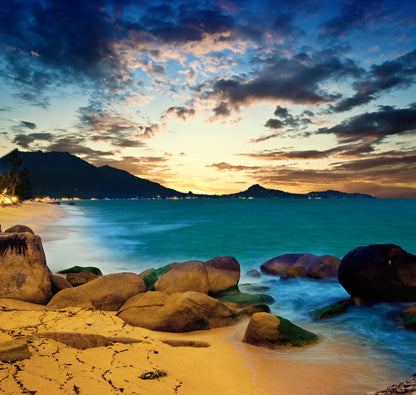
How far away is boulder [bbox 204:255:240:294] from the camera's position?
9617 millimetres

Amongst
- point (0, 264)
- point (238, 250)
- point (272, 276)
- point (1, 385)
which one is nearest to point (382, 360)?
point (1, 385)

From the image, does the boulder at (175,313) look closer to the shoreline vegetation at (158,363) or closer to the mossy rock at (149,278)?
the shoreline vegetation at (158,363)

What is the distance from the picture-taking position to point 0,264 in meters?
6.96

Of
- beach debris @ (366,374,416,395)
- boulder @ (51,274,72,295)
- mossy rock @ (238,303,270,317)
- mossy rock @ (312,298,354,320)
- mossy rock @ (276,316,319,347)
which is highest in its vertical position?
beach debris @ (366,374,416,395)

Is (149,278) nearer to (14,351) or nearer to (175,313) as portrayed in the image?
(175,313)

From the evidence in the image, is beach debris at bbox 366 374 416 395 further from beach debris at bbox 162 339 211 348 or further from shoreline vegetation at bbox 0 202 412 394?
beach debris at bbox 162 339 211 348

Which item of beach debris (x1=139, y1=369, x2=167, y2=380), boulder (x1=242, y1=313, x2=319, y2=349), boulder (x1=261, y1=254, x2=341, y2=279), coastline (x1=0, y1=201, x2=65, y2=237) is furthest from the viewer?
coastline (x1=0, y1=201, x2=65, y2=237)

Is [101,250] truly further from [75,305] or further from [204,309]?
[204,309]

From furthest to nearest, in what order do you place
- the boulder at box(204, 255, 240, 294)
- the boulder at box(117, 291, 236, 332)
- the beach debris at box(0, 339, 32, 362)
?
the boulder at box(204, 255, 240, 294) → the boulder at box(117, 291, 236, 332) → the beach debris at box(0, 339, 32, 362)

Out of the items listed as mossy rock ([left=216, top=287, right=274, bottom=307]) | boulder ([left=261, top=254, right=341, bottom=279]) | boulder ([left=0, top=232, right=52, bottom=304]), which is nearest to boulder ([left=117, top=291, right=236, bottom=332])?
mossy rock ([left=216, top=287, right=274, bottom=307])

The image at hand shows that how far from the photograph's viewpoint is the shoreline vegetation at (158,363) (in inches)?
138

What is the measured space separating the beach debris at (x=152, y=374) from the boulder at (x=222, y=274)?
538 centimetres

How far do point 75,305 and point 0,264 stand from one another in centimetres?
216

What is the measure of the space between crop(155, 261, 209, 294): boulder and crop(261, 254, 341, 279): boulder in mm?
5780
